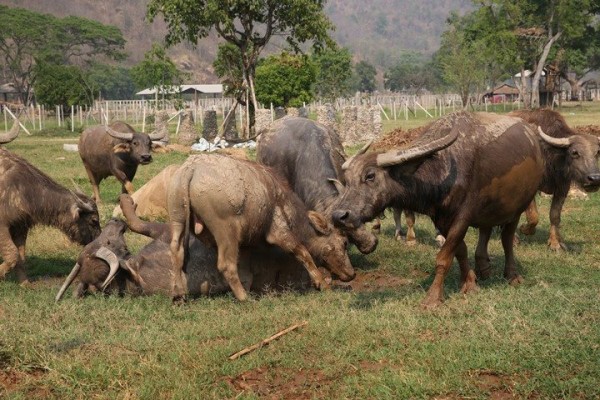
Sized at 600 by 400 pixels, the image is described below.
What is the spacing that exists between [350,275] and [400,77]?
355 ft

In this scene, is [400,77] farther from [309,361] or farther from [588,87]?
[309,361]

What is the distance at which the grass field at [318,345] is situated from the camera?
15.6ft

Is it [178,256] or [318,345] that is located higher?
[178,256]

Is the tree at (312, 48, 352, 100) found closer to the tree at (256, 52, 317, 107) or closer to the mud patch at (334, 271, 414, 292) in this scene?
the tree at (256, 52, 317, 107)

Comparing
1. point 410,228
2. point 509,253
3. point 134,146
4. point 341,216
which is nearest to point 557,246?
point 410,228

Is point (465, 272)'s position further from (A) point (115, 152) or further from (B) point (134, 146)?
(A) point (115, 152)

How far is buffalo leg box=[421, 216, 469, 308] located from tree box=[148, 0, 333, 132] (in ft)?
68.6

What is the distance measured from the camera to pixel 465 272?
6891 millimetres

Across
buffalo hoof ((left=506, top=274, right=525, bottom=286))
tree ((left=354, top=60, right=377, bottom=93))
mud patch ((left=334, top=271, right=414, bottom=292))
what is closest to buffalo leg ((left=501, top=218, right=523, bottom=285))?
buffalo hoof ((left=506, top=274, right=525, bottom=286))

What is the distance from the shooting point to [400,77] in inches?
4464

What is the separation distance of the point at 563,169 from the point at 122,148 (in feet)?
25.1

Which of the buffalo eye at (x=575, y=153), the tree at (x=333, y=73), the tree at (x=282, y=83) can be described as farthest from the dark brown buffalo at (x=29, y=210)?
the tree at (x=333, y=73)

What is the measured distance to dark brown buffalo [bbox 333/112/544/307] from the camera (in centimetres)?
614

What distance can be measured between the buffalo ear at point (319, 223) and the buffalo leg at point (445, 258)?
145 cm
